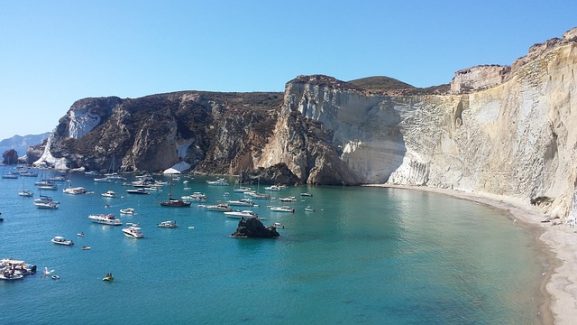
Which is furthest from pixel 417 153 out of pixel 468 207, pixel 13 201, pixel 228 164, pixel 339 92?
pixel 13 201

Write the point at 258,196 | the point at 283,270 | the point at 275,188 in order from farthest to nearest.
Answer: the point at 275,188 → the point at 258,196 → the point at 283,270

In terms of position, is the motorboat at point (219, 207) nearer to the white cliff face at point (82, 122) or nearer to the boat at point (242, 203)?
the boat at point (242, 203)

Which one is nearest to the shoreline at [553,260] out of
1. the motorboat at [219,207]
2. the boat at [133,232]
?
the boat at [133,232]

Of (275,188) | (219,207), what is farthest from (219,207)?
(275,188)

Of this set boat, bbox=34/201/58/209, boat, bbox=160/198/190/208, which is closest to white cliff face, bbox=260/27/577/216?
boat, bbox=160/198/190/208

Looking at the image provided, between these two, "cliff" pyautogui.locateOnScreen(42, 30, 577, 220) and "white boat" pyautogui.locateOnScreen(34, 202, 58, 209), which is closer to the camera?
"cliff" pyautogui.locateOnScreen(42, 30, 577, 220)

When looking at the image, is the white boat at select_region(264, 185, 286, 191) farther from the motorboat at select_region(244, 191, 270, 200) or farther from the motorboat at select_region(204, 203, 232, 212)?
the motorboat at select_region(204, 203, 232, 212)

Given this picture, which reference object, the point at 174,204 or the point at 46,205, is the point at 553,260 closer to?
the point at 174,204
